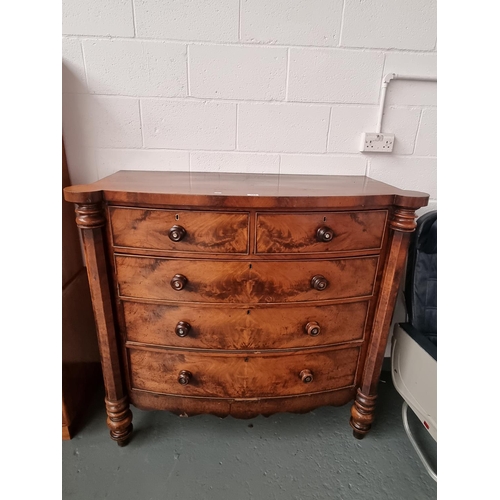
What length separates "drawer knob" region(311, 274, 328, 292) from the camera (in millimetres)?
1118

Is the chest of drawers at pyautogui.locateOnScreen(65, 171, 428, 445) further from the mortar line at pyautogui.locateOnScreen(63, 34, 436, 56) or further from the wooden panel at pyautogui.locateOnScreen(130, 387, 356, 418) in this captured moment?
the mortar line at pyautogui.locateOnScreen(63, 34, 436, 56)

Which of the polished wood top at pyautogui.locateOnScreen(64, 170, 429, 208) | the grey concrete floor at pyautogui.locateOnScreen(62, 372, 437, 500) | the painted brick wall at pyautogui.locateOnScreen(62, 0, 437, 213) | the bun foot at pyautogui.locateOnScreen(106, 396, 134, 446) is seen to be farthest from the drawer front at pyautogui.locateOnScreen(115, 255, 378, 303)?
the grey concrete floor at pyautogui.locateOnScreen(62, 372, 437, 500)

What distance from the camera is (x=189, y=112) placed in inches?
57.6

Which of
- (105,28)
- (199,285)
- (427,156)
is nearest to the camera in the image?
(199,285)

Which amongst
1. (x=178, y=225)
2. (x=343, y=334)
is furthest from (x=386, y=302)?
(x=178, y=225)

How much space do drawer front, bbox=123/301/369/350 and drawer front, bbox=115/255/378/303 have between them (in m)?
0.05

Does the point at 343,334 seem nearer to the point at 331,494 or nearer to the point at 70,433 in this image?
the point at 331,494

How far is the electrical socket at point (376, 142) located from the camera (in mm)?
1533

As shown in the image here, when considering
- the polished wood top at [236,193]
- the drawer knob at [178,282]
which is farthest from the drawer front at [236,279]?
the polished wood top at [236,193]

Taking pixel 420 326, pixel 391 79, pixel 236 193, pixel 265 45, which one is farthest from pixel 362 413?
pixel 265 45

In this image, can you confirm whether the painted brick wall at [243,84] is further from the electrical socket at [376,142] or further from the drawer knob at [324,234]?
the drawer knob at [324,234]

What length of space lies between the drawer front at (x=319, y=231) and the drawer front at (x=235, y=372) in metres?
0.43
